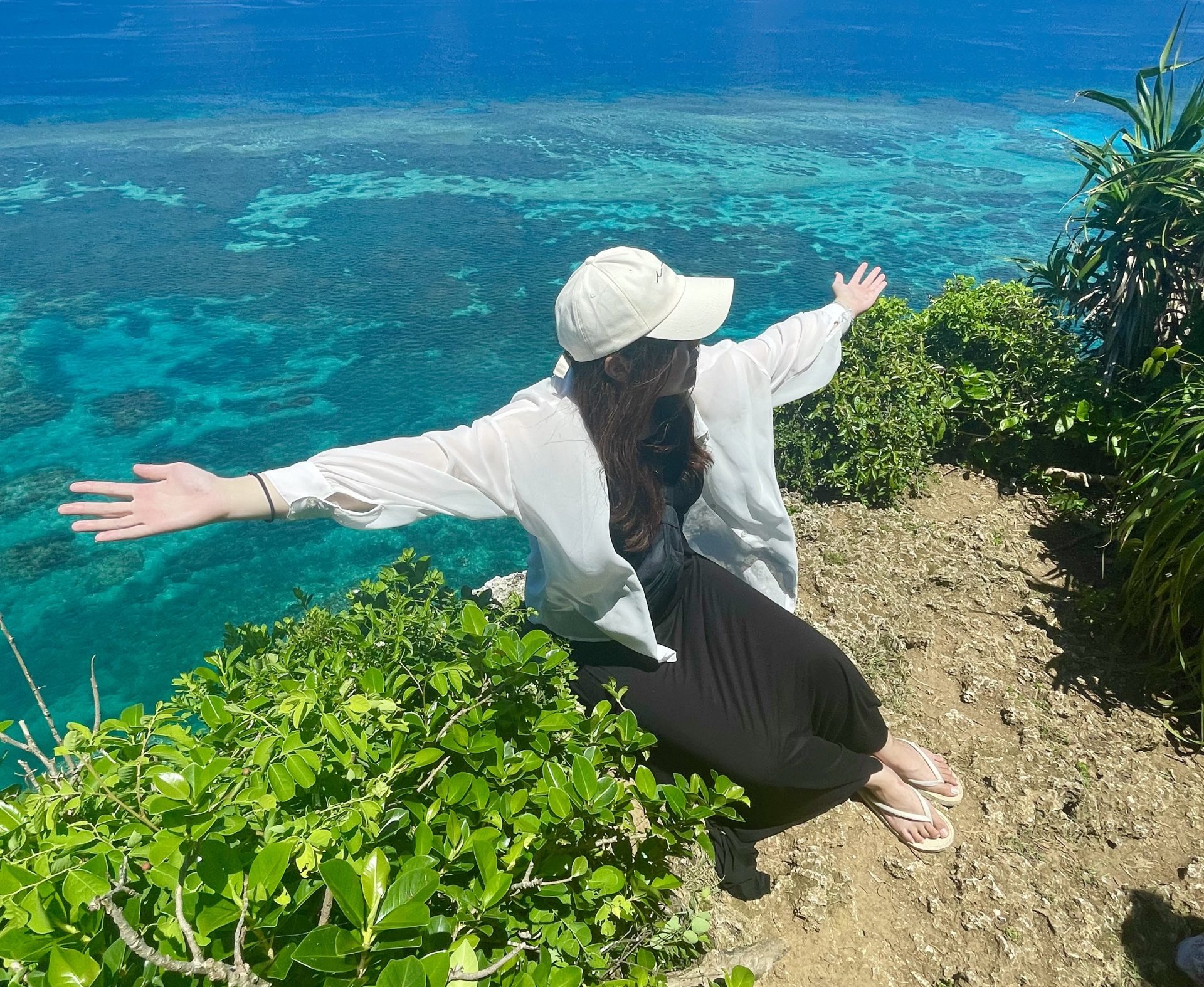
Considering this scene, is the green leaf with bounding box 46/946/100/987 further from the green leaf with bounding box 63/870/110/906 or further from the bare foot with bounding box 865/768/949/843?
the bare foot with bounding box 865/768/949/843

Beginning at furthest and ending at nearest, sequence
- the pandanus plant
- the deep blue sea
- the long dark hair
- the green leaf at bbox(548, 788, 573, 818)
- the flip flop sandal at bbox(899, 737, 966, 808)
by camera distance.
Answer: the deep blue sea, the pandanus plant, the flip flop sandal at bbox(899, 737, 966, 808), the long dark hair, the green leaf at bbox(548, 788, 573, 818)

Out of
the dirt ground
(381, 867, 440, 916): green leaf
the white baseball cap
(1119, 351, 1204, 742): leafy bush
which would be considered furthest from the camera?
(1119, 351, 1204, 742): leafy bush

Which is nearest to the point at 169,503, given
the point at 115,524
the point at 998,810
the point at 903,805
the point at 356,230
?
the point at 115,524

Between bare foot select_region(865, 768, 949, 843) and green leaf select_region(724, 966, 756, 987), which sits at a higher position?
green leaf select_region(724, 966, 756, 987)

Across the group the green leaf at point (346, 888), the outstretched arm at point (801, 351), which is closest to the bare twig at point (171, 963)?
the green leaf at point (346, 888)

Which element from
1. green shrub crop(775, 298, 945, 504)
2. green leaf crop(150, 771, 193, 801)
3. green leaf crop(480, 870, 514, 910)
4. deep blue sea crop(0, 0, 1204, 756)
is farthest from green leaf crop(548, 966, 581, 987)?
deep blue sea crop(0, 0, 1204, 756)

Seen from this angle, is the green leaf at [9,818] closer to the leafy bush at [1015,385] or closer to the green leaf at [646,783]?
the green leaf at [646,783]

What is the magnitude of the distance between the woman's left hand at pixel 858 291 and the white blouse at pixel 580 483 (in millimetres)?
145

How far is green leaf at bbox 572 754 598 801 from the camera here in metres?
1.39

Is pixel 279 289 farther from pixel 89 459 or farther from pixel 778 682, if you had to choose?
pixel 778 682

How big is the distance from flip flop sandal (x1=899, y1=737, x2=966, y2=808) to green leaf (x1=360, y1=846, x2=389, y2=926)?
2.13 m

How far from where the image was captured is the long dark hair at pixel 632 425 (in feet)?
7.10

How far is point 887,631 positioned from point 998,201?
11.0 m

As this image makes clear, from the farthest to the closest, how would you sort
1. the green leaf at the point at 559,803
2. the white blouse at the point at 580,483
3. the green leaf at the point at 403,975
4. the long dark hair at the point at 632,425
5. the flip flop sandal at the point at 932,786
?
the flip flop sandal at the point at 932,786 → the long dark hair at the point at 632,425 → the white blouse at the point at 580,483 → the green leaf at the point at 559,803 → the green leaf at the point at 403,975
